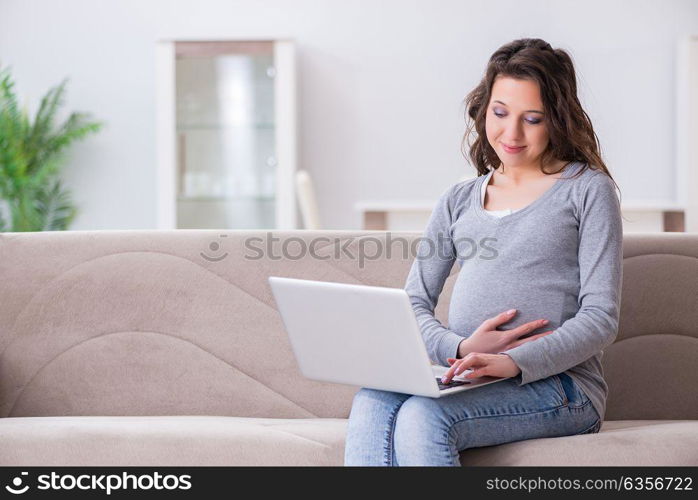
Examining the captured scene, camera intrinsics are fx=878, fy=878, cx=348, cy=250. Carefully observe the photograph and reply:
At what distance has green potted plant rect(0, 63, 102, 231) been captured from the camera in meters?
4.87

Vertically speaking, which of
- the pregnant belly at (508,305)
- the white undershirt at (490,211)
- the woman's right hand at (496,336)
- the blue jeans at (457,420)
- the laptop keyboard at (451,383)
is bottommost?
the blue jeans at (457,420)

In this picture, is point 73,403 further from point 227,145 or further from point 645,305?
point 227,145

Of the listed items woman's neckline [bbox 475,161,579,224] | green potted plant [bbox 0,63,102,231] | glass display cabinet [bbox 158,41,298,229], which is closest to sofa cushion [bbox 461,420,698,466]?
woman's neckline [bbox 475,161,579,224]

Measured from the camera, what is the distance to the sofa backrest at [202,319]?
202 centimetres

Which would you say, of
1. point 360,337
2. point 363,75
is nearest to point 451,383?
point 360,337

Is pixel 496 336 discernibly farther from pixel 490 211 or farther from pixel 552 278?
pixel 490 211

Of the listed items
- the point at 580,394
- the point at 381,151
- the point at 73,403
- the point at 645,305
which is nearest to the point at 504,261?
the point at 580,394

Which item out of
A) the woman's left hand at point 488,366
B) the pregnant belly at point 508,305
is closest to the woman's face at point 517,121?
the pregnant belly at point 508,305

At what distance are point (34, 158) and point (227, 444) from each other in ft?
12.2

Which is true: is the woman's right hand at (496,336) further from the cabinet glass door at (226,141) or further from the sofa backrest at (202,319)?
the cabinet glass door at (226,141)

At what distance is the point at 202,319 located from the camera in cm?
209

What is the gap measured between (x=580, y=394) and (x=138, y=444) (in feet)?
2.74

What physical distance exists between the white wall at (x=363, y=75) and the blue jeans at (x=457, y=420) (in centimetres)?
372

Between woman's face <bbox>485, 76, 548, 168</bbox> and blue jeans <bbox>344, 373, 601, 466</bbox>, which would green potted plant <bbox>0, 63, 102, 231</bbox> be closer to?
woman's face <bbox>485, 76, 548, 168</bbox>
